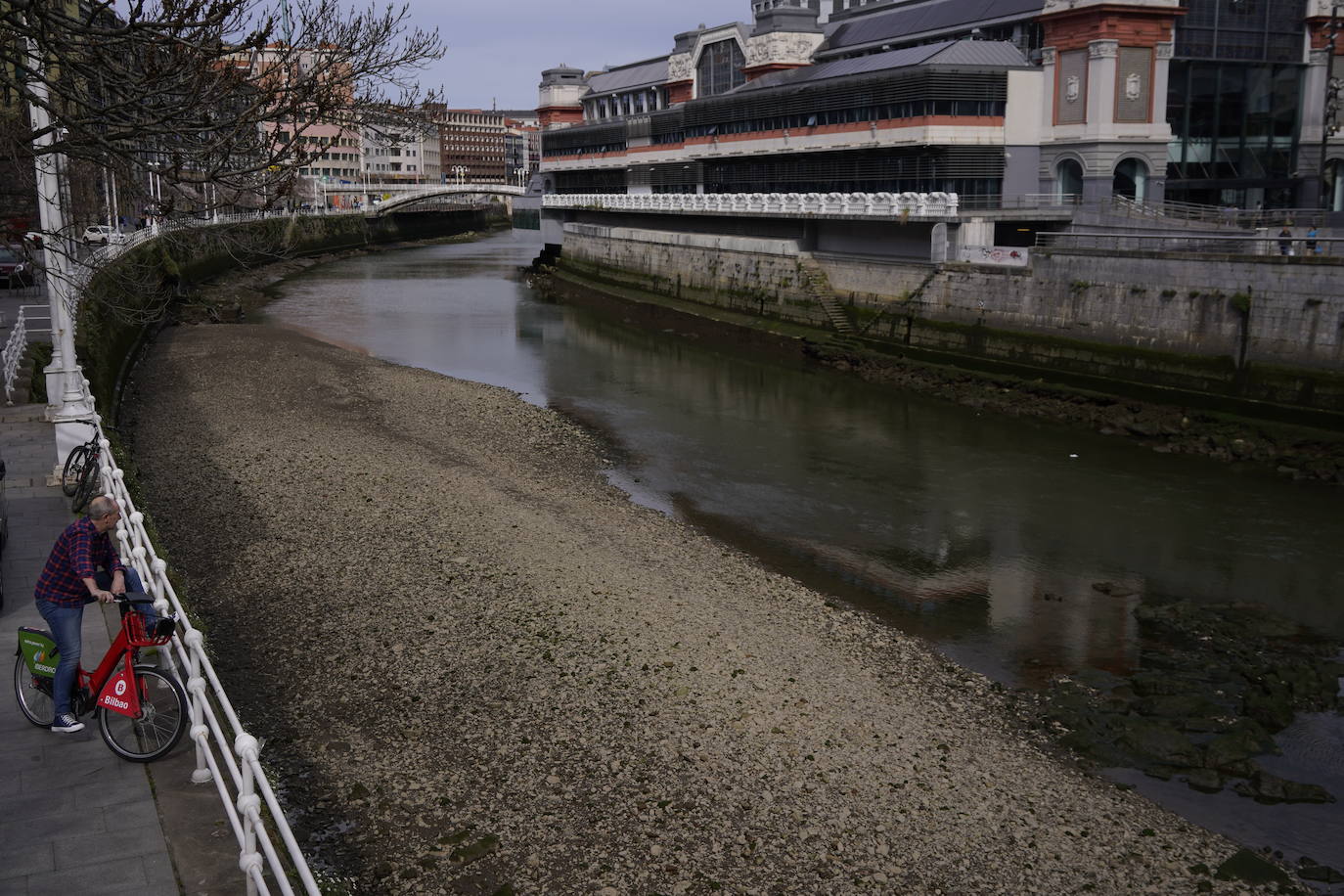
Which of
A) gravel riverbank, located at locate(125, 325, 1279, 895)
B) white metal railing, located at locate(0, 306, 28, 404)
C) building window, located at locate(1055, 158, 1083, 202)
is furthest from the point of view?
building window, located at locate(1055, 158, 1083, 202)

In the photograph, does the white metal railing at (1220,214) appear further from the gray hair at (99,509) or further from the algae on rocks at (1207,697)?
the gray hair at (99,509)

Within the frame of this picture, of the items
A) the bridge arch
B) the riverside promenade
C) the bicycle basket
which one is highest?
the bridge arch

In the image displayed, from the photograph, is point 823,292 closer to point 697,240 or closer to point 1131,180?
point 697,240

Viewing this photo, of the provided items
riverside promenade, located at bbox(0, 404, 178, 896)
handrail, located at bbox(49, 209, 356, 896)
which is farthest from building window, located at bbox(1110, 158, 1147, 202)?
riverside promenade, located at bbox(0, 404, 178, 896)

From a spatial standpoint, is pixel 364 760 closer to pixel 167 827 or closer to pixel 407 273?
pixel 167 827

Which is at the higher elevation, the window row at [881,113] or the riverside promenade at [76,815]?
the window row at [881,113]

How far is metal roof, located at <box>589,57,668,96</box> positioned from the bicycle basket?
81.0m

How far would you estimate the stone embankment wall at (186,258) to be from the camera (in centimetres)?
1924

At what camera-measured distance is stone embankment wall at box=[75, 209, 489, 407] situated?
757 inches

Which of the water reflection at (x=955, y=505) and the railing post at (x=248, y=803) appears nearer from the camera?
the railing post at (x=248, y=803)

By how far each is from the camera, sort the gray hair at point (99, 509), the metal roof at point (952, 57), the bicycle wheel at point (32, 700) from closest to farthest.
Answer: the gray hair at point (99, 509), the bicycle wheel at point (32, 700), the metal roof at point (952, 57)

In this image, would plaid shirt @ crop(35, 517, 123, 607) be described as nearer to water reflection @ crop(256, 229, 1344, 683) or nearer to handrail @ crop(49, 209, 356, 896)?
handrail @ crop(49, 209, 356, 896)

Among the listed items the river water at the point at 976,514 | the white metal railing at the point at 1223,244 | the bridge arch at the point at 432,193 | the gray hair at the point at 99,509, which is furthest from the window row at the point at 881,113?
the bridge arch at the point at 432,193

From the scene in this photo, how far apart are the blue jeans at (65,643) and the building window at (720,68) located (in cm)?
7039
